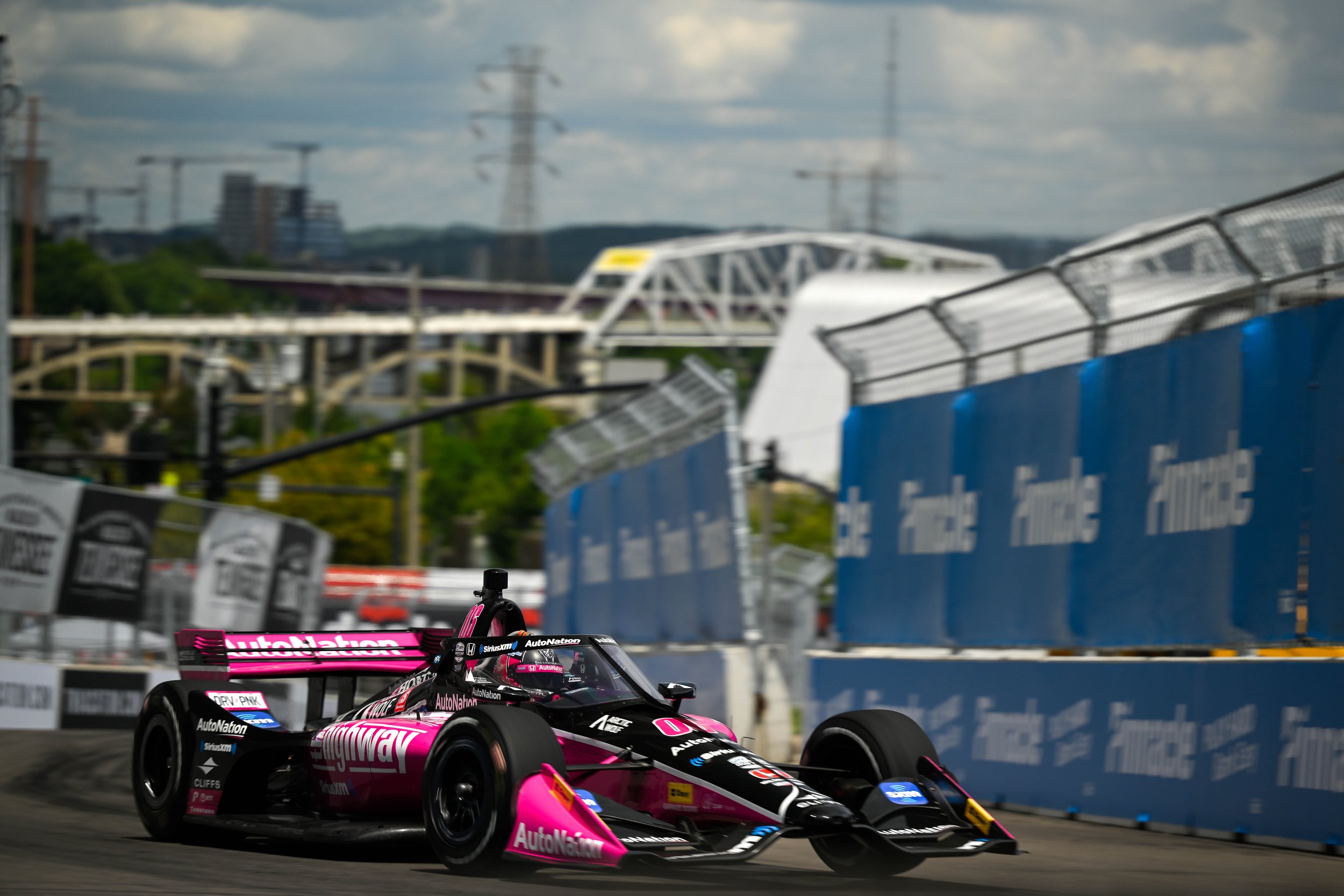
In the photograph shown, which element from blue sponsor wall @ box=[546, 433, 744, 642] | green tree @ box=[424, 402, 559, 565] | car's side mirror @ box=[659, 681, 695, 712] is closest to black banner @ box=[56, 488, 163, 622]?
blue sponsor wall @ box=[546, 433, 744, 642]

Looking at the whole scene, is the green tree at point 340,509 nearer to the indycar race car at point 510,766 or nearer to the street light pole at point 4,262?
the street light pole at point 4,262

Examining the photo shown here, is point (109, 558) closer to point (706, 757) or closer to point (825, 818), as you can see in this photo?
point (706, 757)

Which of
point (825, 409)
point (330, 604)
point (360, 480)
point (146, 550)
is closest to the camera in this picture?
point (146, 550)

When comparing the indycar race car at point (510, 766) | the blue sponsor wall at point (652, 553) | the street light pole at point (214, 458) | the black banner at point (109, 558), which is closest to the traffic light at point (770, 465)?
the blue sponsor wall at point (652, 553)

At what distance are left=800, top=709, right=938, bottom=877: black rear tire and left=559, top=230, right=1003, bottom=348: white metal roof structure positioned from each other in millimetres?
121423

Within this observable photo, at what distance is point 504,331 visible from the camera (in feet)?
458

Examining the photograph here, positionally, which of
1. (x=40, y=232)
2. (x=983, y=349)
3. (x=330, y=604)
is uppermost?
(x=40, y=232)

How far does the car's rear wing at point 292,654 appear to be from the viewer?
9.24 metres

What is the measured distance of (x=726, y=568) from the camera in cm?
1515

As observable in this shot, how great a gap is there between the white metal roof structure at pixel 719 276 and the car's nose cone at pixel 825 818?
122459mm

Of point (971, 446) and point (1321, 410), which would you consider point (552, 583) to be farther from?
point (1321, 410)

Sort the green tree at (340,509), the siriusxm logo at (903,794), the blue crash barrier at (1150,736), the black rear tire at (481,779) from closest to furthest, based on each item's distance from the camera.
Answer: the black rear tire at (481,779) → the siriusxm logo at (903,794) → the blue crash barrier at (1150,736) → the green tree at (340,509)

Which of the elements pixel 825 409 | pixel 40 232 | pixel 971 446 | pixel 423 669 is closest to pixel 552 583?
pixel 971 446

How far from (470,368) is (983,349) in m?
139
